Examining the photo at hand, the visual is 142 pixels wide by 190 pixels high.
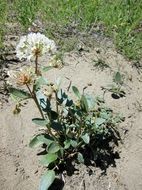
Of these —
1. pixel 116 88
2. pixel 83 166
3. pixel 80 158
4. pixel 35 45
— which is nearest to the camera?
pixel 35 45

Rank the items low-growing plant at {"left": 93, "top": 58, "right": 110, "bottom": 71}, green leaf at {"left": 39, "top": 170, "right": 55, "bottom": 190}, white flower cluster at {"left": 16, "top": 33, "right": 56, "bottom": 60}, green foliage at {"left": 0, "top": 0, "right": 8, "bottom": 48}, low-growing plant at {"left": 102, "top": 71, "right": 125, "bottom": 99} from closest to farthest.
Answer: white flower cluster at {"left": 16, "top": 33, "right": 56, "bottom": 60}
green leaf at {"left": 39, "top": 170, "right": 55, "bottom": 190}
low-growing plant at {"left": 102, "top": 71, "right": 125, "bottom": 99}
low-growing plant at {"left": 93, "top": 58, "right": 110, "bottom": 71}
green foliage at {"left": 0, "top": 0, "right": 8, "bottom": 48}

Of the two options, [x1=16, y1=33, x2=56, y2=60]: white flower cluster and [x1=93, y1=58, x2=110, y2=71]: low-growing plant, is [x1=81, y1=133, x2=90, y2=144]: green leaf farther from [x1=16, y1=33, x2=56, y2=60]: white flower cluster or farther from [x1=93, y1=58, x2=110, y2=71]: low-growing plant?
[x1=93, y1=58, x2=110, y2=71]: low-growing plant

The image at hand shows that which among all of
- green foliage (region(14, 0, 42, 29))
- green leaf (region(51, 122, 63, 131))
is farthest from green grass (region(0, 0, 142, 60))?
green leaf (region(51, 122, 63, 131))

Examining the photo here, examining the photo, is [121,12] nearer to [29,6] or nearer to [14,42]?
[29,6]

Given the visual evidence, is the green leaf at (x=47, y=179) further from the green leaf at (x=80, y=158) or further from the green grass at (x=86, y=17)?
the green grass at (x=86, y=17)

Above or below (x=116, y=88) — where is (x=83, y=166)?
below

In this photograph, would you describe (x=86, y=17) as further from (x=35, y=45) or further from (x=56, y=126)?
(x=35, y=45)

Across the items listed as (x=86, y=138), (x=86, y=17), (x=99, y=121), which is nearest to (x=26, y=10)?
(x=86, y=17)

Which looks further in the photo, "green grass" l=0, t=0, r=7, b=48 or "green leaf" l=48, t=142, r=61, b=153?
"green grass" l=0, t=0, r=7, b=48
